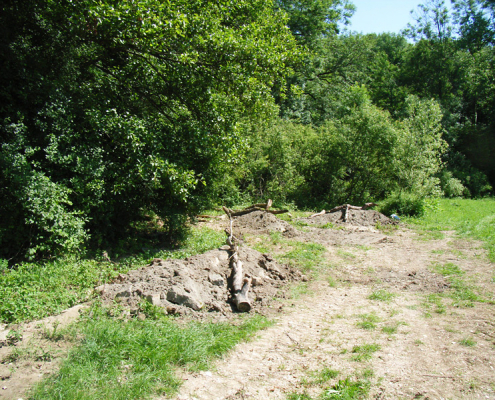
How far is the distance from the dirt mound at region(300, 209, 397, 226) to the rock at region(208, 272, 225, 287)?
6638 millimetres

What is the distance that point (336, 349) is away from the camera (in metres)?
5.09

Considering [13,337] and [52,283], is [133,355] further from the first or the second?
[52,283]

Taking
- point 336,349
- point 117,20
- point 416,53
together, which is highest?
point 416,53

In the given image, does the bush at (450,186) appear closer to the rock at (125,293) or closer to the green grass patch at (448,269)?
the green grass patch at (448,269)

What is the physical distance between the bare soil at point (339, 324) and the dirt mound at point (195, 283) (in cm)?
2

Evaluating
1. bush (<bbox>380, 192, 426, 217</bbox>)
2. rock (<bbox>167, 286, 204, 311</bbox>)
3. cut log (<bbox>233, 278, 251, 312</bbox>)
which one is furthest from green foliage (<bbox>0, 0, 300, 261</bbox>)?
bush (<bbox>380, 192, 426, 217</bbox>)

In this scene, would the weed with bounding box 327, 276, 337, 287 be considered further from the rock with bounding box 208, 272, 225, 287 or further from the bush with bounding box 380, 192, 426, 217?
the bush with bounding box 380, 192, 426, 217

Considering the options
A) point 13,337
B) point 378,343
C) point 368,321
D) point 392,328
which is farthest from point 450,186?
point 13,337

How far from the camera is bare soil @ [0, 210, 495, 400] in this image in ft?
14.0

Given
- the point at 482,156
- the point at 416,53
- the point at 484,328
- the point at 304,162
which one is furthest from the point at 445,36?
the point at 484,328

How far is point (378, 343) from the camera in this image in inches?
206

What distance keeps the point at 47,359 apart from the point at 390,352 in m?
4.11

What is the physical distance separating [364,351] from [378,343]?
1.11 feet

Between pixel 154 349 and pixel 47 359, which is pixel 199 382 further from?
pixel 47 359
